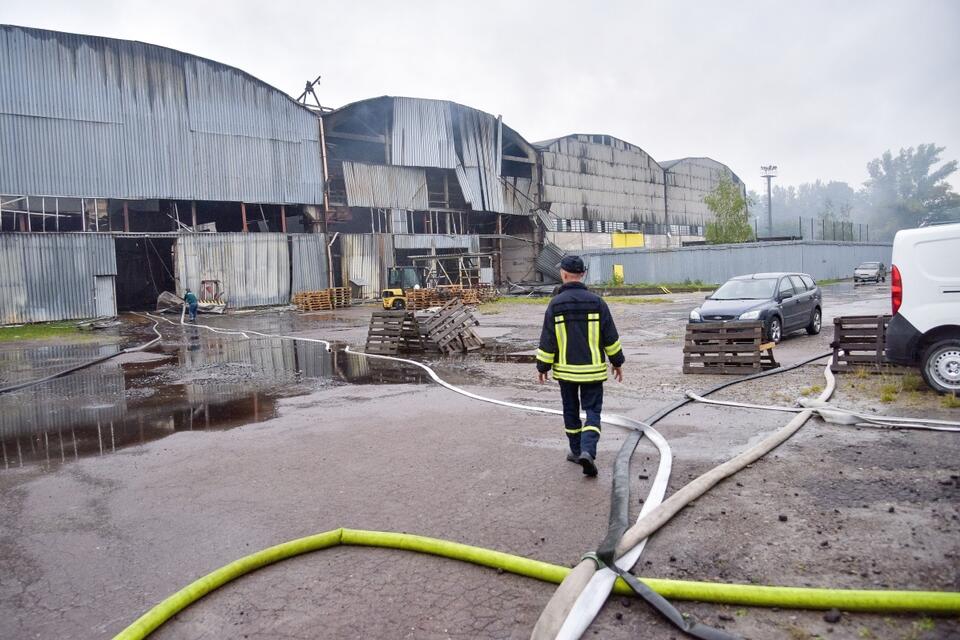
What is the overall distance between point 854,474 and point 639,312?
20345 millimetres

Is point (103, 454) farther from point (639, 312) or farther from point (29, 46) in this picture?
point (29, 46)

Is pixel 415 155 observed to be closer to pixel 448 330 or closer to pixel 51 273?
pixel 51 273

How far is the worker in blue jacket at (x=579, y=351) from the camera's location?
212 inches

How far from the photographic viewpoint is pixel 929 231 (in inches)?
295

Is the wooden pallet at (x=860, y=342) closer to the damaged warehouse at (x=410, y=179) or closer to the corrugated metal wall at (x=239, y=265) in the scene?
the damaged warehouse at (x=410, y=179)

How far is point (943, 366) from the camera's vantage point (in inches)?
295

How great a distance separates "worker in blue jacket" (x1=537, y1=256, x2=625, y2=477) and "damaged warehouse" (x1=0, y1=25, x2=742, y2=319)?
29499 mm

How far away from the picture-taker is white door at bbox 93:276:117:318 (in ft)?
96.7

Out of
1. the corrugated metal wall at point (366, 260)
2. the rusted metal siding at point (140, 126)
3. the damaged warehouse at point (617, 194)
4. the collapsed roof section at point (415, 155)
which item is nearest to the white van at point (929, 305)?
the rusted metal siding at point (140, 126)

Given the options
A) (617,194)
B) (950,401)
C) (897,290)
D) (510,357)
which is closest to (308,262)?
(510,357)

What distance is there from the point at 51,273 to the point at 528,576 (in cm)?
3109

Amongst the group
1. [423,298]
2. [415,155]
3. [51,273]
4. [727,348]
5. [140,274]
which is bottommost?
[727,348]

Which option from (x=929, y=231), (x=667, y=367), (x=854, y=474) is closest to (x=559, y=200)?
(x=667, y=367)

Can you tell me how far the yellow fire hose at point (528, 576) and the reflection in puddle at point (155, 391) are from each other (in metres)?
3.84
